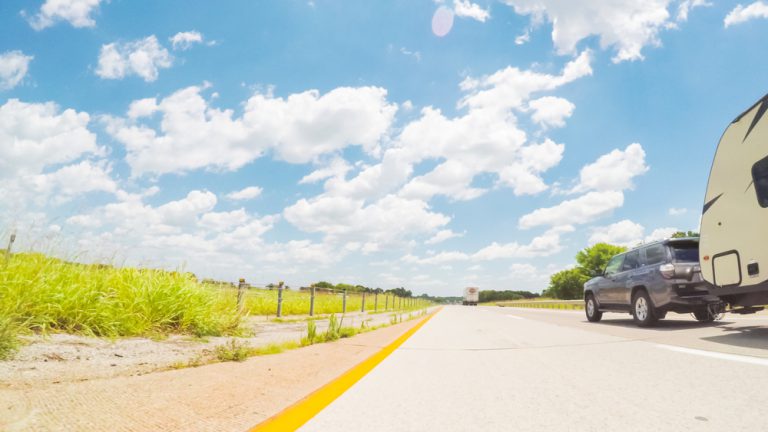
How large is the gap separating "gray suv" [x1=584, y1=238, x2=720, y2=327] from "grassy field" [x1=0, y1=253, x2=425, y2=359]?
30.4ft

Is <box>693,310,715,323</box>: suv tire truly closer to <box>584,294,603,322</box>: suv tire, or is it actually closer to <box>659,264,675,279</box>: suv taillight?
<box>659,264,675,279</box>: suv taillight

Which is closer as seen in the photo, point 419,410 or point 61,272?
point 419,410

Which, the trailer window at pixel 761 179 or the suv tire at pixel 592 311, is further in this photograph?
Result: the suv tire at pixel 592 311

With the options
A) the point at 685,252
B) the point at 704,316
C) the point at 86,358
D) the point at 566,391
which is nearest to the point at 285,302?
the point at 86,358

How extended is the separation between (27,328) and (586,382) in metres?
6.53

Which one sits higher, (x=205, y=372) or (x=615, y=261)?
(x=615, y=261)

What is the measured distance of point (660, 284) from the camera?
9.89 metres

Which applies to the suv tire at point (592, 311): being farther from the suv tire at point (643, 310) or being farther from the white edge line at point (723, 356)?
the white edge line at point (723, 356)

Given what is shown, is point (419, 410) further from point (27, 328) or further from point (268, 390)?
point (27, 328)

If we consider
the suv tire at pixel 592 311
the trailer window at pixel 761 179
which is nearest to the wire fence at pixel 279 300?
the suv tire at pixel 592 311

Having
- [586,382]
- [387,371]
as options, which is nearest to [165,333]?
[387,371]

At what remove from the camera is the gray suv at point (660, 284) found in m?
9.66

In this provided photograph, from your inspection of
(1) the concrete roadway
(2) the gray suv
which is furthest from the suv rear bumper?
(1) the concrete roadway

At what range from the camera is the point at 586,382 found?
419 centimetres
